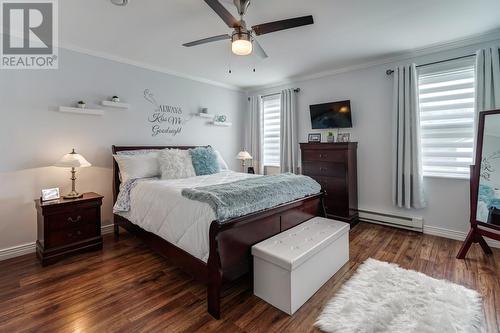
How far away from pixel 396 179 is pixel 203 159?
2.93m

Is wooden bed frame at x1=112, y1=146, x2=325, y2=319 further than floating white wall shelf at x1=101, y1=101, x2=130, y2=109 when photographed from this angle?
No

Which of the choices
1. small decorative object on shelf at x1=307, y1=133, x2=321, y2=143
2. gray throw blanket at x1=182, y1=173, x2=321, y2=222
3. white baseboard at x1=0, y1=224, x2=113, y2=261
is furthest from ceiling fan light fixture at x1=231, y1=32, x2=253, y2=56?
white baseboard at x1=0, y1=224, x2=113, y2=261

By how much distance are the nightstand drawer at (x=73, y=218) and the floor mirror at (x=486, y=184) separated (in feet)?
14.0

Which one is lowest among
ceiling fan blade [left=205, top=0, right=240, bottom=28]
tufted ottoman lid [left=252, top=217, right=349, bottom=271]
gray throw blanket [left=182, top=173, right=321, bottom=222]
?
tufted ottoman lid [left=252, top=217, right=349, bottom=271]

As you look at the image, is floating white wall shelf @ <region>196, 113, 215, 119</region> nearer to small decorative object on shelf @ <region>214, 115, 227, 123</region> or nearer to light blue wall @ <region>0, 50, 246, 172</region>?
small decorative object on shelf @ <region>214, 115, 227, 123</region>

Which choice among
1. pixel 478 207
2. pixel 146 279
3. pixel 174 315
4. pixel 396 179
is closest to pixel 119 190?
pixel 146 279

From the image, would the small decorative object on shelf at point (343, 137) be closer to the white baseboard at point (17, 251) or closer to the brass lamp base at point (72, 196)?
the brass lamp base at point (72, 196)

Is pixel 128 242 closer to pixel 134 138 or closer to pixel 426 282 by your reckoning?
pixel 134 138

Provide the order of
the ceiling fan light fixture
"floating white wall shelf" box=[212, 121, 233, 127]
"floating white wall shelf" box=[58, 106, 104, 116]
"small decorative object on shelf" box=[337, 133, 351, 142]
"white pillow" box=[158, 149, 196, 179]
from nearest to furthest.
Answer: the ceiling fan light fixture
"floating white wall shelf" box=[58, 106, 104, 116]
"white pillow" box=[158, 149, 196, 179]
"small decorative object on shelf" box=[337, 133, 351, 142]
"floating white wall shelf" box=[212, 121, 233, 127]

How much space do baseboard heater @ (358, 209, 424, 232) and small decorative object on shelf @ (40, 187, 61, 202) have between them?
4330 mm

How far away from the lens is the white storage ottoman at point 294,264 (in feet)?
6.07

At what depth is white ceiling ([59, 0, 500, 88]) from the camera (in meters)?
2.32

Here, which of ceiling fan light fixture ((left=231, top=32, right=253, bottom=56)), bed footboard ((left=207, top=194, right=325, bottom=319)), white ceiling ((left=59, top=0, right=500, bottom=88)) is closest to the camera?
bed footboard ((left=207, top=194, right=325, bottom=319))

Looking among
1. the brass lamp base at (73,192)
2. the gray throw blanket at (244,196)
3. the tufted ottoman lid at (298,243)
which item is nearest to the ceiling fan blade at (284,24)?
the gray throw blanket at (244,196)
